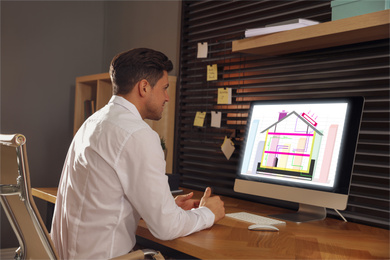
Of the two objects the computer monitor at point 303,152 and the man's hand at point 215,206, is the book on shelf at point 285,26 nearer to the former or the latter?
the computer monitor at point 303,152

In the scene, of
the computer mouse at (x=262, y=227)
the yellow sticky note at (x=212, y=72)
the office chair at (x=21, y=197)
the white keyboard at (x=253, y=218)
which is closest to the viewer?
the office chair at (x=21, y=197)

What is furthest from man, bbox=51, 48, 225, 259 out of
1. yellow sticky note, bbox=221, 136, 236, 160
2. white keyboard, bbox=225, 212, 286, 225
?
yellow sticky note, bbox=221, 136, 236, 160

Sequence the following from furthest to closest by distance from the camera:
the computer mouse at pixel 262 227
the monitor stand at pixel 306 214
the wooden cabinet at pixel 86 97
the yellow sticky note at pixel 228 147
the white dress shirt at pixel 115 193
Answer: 1. the wooden cabinet at pixel 86 97
2. the yellow sticky note at pixel 228 147
3. the monitor stand at pixel 306 214
4. the computer mouse at pixel 262 227
5. the white dress shirt at pixel 115 193

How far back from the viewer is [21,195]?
1.31m

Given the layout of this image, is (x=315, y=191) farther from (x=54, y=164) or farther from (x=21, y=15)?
(x=21, y=15)

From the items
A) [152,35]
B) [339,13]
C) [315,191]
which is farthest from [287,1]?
[152,35]

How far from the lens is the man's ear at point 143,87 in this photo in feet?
5.44

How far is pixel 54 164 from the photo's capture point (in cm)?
385

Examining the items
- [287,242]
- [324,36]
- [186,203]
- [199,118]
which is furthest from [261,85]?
[287,242]

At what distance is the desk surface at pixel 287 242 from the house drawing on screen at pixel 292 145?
0.78 ft

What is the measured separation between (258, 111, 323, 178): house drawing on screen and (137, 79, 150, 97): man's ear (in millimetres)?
602

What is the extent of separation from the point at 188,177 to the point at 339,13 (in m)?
1.45

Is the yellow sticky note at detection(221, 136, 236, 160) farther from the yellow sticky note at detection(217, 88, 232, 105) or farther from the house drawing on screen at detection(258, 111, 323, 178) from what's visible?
the house drawing on screen at detection(258, 111, 323, 178)

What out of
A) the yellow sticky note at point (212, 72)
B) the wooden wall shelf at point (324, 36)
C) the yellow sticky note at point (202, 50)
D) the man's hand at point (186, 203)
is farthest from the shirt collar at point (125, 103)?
the yellow sticky note at point (202, 50)
